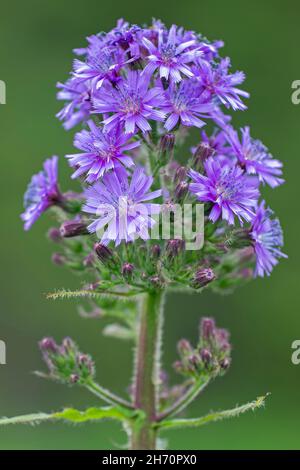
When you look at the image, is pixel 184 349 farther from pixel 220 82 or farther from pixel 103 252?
pixel 220 82

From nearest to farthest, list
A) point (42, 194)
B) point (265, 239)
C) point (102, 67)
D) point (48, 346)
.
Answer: point (102, 67) < point (265, 239) < point (48, 346) < point (42, 194)

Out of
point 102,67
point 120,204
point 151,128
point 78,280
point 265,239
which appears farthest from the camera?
point 78,280

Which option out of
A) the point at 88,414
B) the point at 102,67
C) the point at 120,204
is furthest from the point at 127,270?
the point at 102,67

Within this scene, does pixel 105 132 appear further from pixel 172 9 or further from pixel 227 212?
A: pixel 172 9

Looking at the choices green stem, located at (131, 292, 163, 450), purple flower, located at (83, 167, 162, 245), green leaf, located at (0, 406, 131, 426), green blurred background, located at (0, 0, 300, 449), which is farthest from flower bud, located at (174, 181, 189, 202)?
green blurred background, located at (0, 0, 300, 449)

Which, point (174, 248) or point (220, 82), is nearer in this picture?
point (174, 248)
